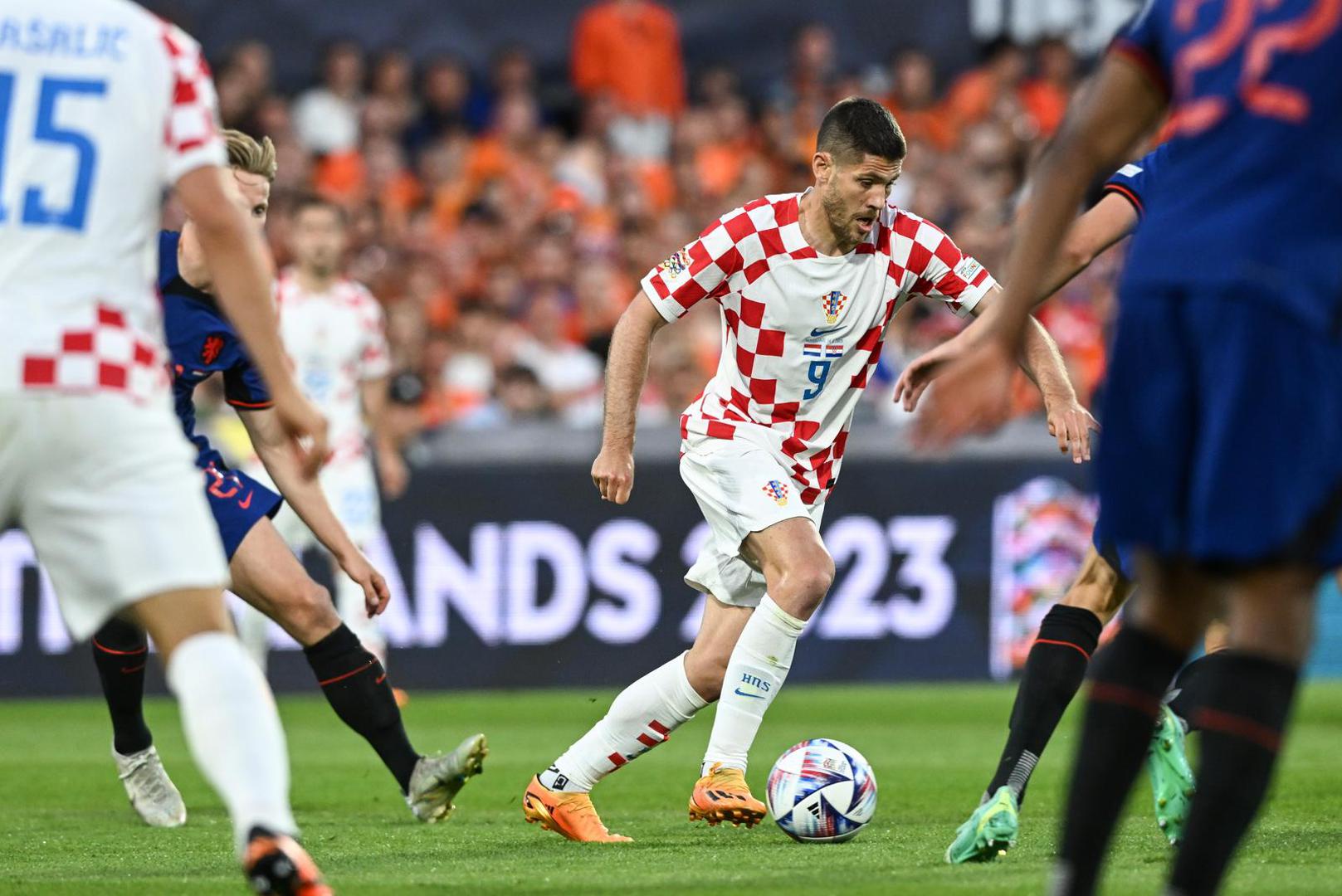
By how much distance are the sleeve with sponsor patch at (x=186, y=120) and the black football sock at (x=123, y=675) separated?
347cm

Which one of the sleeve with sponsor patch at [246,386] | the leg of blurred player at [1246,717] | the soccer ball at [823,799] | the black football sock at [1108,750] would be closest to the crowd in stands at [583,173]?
the sleeve with sponsor patch at [246,386]

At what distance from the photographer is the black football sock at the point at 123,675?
7133mm

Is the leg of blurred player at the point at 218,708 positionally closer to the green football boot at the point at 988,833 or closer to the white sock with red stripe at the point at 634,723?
the green football boot at the point at 988,833

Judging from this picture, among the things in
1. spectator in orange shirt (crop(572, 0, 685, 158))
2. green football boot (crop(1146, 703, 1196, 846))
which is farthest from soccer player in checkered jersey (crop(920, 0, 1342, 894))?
spectator in orange shirt (crop(572, 0, 685, 158))

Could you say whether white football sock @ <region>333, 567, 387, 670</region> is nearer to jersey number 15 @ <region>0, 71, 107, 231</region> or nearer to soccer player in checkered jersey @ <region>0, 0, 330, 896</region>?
soccer player in checkered jersey @ <region>0, 0, 330, 896</region>

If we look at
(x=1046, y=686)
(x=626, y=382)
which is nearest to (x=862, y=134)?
(x=626, y=382)

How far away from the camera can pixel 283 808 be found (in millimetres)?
3947

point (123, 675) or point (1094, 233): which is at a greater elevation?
point (1094, 233)

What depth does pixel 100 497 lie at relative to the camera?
384 cm

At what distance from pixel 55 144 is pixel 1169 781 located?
144 inches

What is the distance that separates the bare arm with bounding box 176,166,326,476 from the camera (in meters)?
3.96

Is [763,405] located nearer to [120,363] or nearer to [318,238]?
[120,363]

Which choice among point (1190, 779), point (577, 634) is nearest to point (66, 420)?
point (1190, 779)

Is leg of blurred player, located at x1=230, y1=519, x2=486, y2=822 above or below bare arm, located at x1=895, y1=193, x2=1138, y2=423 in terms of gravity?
below
